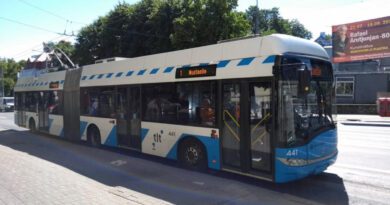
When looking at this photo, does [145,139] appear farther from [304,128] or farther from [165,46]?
[165,46]

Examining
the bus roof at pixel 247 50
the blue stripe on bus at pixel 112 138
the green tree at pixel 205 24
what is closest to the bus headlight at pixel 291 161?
the bus roof at pixel 247 50

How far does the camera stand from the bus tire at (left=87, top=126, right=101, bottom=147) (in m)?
13.0

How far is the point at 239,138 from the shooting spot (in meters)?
7.59

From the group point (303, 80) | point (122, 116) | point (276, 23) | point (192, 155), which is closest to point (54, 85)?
point (122, 116)

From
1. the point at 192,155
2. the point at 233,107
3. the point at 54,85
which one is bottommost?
the point at 192,155

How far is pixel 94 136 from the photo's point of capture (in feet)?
43.4

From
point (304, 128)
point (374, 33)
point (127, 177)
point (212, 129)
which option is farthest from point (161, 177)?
point (374, 33)

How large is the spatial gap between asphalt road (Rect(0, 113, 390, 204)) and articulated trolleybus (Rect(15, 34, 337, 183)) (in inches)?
16.8

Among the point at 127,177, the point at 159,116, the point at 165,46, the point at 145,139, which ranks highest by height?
the point at 165,46

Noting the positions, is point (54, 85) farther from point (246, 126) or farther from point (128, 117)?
point (246, 126)

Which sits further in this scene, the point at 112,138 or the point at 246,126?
the point at 112,138

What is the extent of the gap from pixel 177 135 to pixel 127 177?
1579mm

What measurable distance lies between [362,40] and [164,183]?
31775 mm

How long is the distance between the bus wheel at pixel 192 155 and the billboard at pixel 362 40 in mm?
29404
